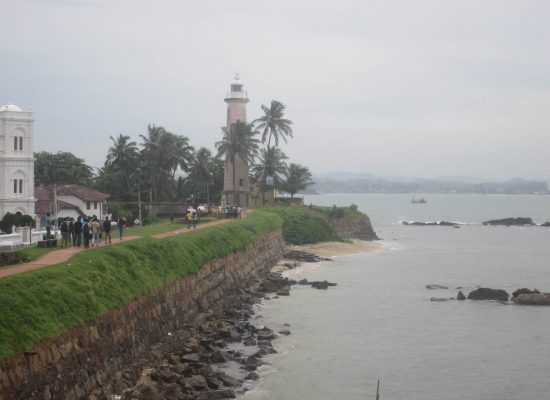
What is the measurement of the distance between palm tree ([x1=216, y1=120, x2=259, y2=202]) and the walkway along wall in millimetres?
31838

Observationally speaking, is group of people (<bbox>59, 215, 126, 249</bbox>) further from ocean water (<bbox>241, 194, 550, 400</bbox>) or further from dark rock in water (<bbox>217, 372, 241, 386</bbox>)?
dark rock in water (<bbox>217, 372, 241, 386</bbox>)

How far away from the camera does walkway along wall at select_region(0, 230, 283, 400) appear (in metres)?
16.9

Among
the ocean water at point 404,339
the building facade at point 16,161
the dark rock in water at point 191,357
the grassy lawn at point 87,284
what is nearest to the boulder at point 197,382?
the ocean water at point 404,339

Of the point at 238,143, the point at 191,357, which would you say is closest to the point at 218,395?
the point at 191,357

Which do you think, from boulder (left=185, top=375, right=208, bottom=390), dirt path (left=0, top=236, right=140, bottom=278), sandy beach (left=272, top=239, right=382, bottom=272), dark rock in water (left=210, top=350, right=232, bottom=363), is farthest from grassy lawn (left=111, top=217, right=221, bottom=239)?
boulder (left=185, top=375, right=208, bottom=390)

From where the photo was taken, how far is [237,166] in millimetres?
71875

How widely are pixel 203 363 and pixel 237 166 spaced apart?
47993 millimetres

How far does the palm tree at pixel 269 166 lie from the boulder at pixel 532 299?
39.9m

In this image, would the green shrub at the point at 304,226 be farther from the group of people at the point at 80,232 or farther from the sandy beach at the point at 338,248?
the group of people at the point at 80,232

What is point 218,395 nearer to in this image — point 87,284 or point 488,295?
point 87,284

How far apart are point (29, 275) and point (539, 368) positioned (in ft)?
60.8

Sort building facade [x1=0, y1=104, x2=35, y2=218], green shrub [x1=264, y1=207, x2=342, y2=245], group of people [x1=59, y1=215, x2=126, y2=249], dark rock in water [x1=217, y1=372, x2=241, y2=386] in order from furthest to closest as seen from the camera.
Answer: green shrub [x1=264, y1=207, x2=342, y2=245] → building facade [x1=0, y1=104, x2=35, y2=218] → group of people [x1=59, y1=215, x2=126, y2=249] → dark rock in water [x1=217, y1=372, x2=241, y2=386]

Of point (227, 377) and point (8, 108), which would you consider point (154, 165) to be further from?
point (227, 377)

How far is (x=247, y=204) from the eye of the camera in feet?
238
